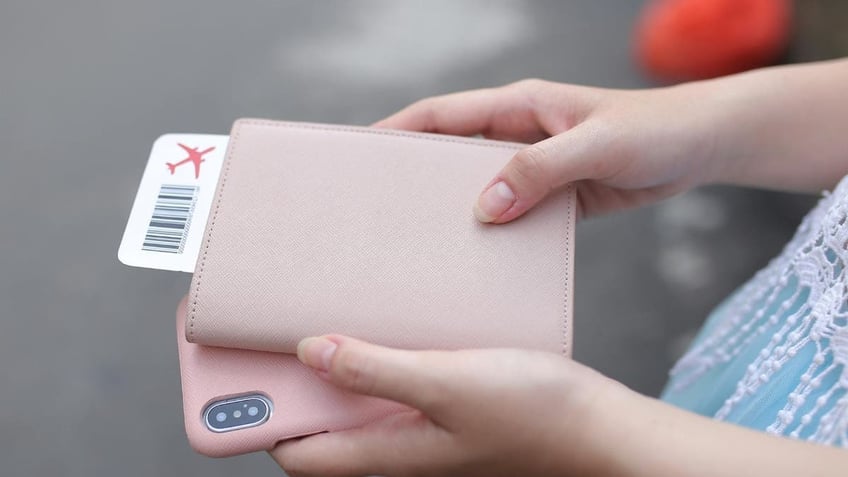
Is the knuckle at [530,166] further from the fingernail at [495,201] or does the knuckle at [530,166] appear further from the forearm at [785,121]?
the forearm at [785,121]

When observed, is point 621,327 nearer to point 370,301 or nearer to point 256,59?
point 370,301

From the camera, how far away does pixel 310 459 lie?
1.94 feet

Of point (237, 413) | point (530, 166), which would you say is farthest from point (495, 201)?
point (237, 413)

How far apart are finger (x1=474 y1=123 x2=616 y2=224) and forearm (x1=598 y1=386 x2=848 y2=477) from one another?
196 millimetres

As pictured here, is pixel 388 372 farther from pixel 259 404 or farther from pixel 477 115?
pixel 477 115

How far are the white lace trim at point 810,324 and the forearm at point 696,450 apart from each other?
5 cm

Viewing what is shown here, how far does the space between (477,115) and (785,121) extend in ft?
1.00

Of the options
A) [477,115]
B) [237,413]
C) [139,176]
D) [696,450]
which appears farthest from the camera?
[139,176]

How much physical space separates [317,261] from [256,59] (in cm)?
91

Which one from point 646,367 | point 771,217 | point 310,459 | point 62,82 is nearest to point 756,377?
point 310,459

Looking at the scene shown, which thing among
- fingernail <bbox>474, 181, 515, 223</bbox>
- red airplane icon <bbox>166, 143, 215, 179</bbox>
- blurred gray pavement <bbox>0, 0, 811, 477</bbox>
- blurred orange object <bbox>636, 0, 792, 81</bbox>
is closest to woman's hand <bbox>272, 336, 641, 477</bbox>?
fingernail <bbox>474, 181, 515, 223</bbox>

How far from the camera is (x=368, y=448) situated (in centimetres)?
57

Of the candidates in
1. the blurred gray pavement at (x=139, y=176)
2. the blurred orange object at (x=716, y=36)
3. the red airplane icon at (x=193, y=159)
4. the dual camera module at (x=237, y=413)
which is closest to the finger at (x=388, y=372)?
the dual camera module at (x=237, y=413)

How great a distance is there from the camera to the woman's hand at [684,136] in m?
0.65
